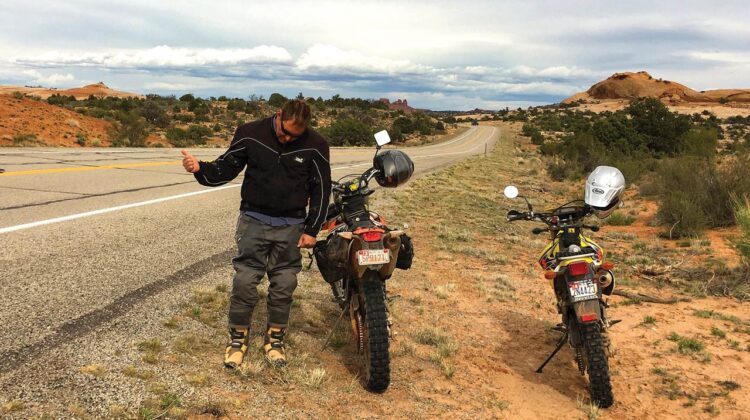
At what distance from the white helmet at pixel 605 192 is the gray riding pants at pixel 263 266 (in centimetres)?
236

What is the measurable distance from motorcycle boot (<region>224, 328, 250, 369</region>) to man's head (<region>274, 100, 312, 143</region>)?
5.05 feet

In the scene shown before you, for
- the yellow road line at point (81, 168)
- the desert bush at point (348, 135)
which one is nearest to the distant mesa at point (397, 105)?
the desert bush at point (348, 135)

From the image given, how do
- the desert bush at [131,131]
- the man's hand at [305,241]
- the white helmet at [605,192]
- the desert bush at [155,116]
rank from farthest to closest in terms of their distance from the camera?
the desert bush at [155,116] → the desert bush at [131,131] → the white helmet at [605,192] → the man's hand at [305,241]

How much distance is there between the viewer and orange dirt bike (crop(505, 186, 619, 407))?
3.86 metres

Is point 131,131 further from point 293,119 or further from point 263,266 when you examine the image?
point 293,119

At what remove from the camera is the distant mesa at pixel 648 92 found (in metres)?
107

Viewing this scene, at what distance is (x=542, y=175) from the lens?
77.9ft

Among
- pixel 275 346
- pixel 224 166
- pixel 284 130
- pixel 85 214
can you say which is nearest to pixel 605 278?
pixel 275 346

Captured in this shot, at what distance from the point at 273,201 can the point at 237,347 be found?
1.16 metres

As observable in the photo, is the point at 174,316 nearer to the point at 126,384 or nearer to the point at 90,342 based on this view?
the point at 90,342

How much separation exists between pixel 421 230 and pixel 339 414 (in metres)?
6.49

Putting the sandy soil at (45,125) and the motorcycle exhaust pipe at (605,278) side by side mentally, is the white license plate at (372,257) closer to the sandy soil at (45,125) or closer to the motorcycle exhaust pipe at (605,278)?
the motorcycle exhaust pipe at (605,278)

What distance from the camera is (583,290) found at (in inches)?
154

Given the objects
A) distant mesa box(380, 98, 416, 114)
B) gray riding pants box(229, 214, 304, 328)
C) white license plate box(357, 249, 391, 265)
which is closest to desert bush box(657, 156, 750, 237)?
white license plate box(357, 249, 391, 265)
